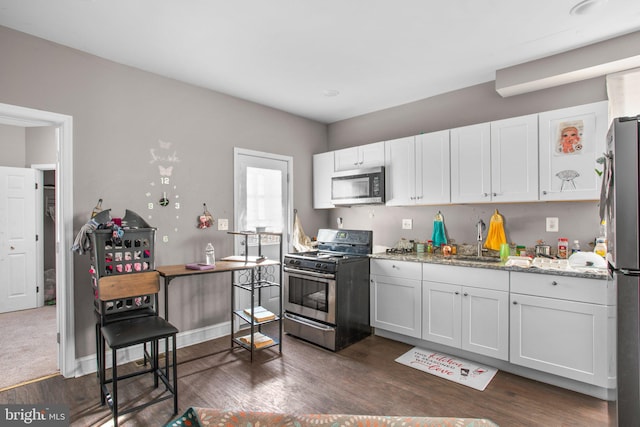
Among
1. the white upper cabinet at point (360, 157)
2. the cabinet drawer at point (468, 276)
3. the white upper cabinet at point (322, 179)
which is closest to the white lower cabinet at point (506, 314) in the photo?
the cabinet drawer at point (468, 276)

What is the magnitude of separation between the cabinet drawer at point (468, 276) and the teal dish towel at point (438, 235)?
60 centimetres

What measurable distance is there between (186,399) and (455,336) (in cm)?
222

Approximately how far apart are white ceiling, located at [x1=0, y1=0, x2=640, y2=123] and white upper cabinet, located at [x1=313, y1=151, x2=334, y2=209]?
1228 millimetres

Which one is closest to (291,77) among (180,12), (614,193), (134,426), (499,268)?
(180,12)

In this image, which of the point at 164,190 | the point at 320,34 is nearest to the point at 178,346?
the point at 164,190

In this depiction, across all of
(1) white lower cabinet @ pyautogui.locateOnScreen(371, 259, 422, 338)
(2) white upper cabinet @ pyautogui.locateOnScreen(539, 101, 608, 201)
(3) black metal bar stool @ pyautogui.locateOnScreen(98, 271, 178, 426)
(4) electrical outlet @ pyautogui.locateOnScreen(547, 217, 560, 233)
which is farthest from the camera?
(1) white lower cabinet @ pyautogui.locateOnScreen(371, 259, 422, 338)

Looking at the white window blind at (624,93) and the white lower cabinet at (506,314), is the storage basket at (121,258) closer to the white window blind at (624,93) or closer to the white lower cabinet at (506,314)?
the white lower cabinet at (506,314)

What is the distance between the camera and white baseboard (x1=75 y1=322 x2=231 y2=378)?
274 cm

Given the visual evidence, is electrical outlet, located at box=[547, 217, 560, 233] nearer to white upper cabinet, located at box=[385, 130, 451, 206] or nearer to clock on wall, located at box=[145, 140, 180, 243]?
white upper cabinet, located at box=[385, 130, 451, 206]

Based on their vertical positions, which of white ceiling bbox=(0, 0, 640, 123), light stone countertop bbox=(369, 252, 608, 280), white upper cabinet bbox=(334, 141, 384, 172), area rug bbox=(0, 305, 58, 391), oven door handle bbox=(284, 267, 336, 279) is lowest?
area rug bbox=(0, 305, 58, 391)

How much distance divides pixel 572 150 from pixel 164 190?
354 cm

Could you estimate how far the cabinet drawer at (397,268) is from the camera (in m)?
3.23

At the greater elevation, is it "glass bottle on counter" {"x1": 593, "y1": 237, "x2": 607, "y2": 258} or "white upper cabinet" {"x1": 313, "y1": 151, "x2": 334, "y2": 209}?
"white upper cabinet" {"x1": 313, "y1": 151, "x2": 334, "y2": 209}

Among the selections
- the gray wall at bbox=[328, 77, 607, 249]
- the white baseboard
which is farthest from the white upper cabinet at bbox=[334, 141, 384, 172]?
the white baseboard
